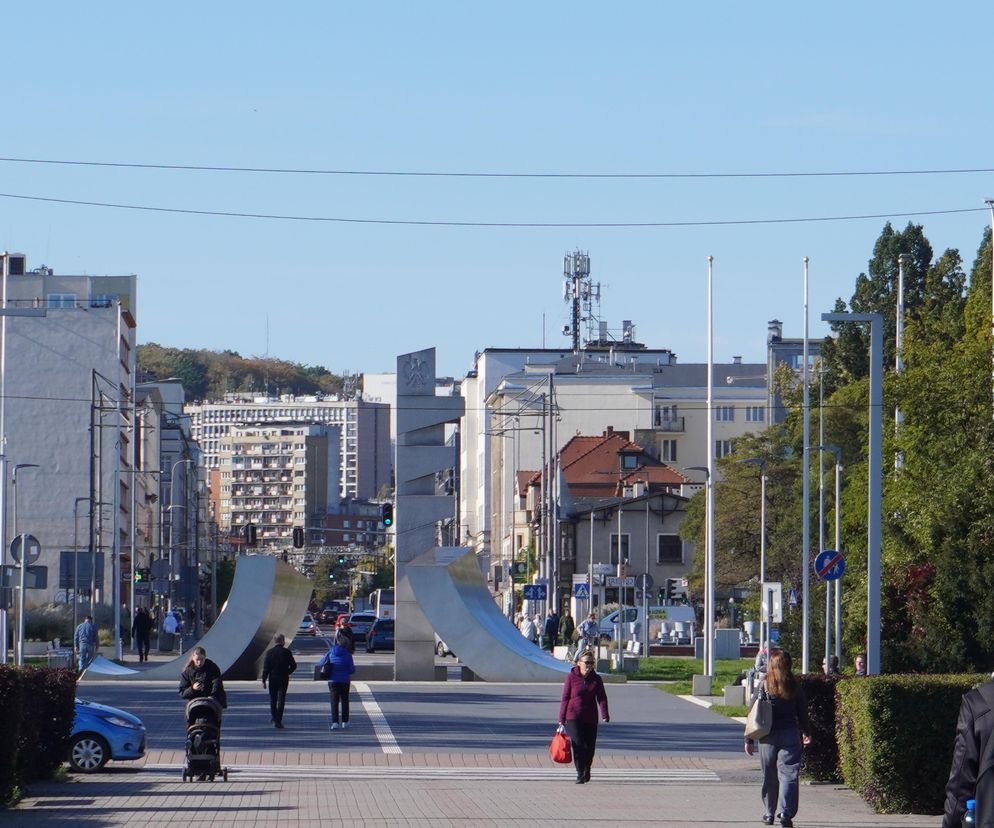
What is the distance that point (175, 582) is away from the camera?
79375 mm

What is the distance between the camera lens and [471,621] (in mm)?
40375

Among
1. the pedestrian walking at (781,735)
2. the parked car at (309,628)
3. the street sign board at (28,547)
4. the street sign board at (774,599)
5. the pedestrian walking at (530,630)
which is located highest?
the street sign board at (28,547)

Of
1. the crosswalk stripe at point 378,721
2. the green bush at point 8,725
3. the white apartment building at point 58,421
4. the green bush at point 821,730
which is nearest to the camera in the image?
the green bush at point 8,725

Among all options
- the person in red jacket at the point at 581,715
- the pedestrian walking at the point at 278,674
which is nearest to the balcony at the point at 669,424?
the pedestrian walking at the point at 278,674

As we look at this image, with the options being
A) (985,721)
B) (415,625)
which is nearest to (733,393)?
(415,625)

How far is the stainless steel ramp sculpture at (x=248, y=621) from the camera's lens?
3919 cm

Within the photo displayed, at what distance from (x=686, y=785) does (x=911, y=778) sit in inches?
139

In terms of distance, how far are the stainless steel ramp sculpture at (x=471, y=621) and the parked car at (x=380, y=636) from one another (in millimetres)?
25967

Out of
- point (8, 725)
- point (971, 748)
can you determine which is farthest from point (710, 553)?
point (971, 748)

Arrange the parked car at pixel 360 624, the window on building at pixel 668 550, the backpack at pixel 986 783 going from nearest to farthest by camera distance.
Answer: the backpack at pixel 986 783, the parked car at pixel 360 624, the window on building at pixel 668 550

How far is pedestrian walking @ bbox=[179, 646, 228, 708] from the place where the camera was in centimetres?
1992

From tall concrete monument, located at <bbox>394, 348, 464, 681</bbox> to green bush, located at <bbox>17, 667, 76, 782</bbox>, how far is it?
20709 mm

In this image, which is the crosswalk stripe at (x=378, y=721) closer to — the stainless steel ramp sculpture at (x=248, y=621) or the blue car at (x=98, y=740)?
the stainless steel ramp sculpture at (x=248, y=621)

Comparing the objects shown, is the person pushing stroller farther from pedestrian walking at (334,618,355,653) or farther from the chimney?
Result: the chimney
